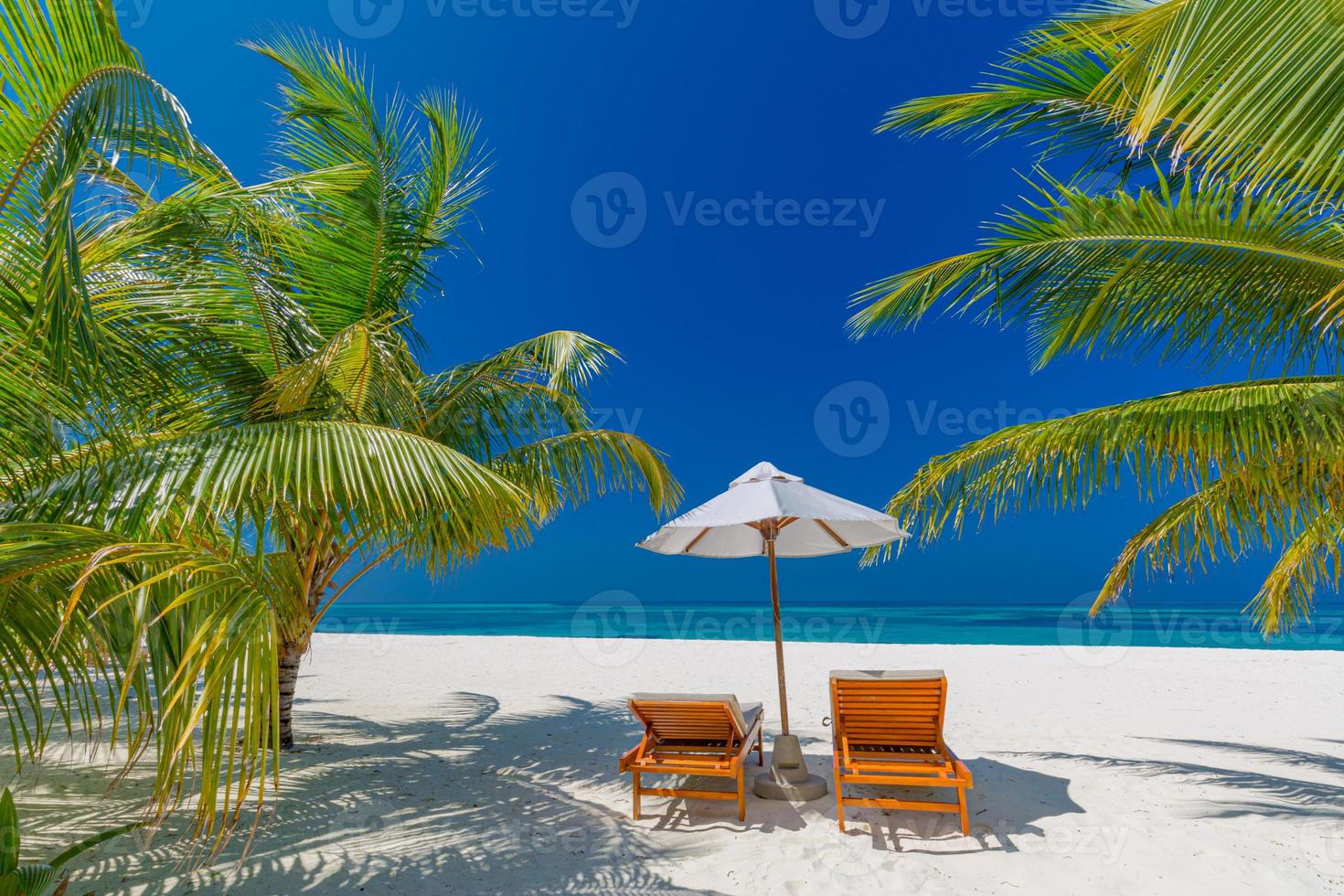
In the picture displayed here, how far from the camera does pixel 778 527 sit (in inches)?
Answer: 203

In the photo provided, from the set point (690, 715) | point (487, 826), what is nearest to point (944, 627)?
point (690, 715)

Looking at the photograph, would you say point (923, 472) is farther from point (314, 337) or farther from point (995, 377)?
point (995, 377)

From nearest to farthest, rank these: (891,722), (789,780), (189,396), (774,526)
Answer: (189,396) < (891,722) < (789,780) < (774,526)

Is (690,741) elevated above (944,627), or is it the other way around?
(690,741)

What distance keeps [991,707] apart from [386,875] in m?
6.44

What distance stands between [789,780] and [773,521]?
5.81ft

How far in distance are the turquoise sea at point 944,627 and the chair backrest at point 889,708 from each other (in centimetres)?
1770

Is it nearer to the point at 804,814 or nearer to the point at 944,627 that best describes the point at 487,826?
the point at 804,814

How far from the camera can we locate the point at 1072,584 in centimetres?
6606

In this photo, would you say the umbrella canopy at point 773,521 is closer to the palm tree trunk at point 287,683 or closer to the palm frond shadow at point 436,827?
the palm frond shadow at point 436,827

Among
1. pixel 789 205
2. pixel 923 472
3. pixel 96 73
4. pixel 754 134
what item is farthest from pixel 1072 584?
pixel 96 73

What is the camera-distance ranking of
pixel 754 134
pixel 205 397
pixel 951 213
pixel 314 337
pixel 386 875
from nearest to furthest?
pixel 386 875 → pixel 205 397 → pixel 314 337 → pixel 754 134 → pixel 951 213

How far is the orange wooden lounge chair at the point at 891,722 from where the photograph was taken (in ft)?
13.1

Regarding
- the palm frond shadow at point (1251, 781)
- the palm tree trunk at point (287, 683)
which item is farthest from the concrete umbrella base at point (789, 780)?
the palm tree trunk at point (287, 683)
